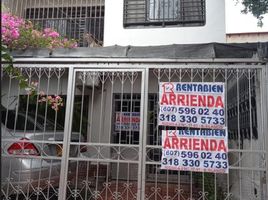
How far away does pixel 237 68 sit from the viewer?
14.0 feet

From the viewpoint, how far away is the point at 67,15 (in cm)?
896

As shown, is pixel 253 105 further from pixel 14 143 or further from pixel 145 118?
pixel 14 143

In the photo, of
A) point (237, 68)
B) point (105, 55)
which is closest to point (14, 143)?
point (105, 55)

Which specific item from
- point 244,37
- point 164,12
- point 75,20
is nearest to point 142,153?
point 164,12

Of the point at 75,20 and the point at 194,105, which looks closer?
the point at 194,105

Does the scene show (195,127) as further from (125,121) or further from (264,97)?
(125,121)

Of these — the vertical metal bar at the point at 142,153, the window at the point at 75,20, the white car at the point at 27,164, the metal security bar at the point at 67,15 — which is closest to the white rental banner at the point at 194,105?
the vertical metal bar at the point at 142,153

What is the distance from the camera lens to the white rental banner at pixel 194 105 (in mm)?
4254

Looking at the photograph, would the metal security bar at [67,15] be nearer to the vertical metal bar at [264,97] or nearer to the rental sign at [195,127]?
the rental sign at [195,127]

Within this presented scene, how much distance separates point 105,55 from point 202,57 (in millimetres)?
1419

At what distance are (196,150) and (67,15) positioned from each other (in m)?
6.41

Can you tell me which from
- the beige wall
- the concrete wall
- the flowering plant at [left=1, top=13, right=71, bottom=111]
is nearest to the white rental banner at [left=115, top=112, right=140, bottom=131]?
the concrete wall

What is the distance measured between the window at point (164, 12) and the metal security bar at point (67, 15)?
1193 mm

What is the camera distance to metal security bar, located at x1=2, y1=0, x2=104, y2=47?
8523mm
